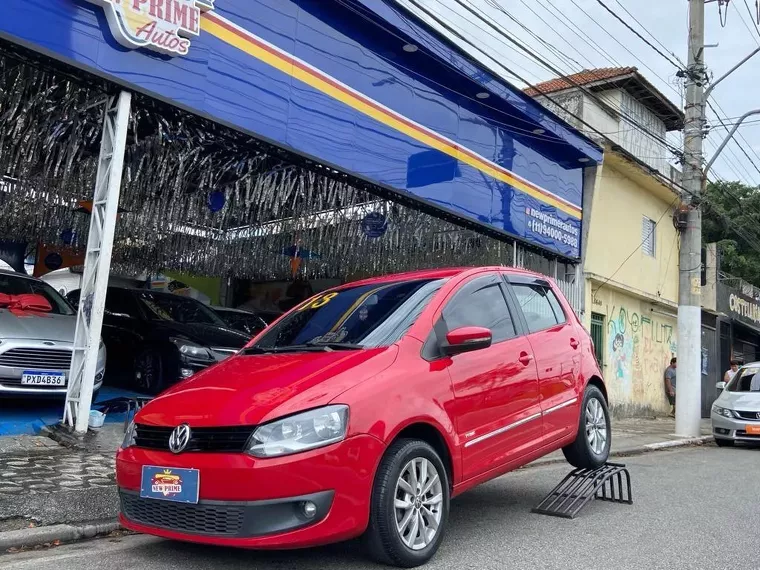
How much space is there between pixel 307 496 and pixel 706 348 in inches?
829

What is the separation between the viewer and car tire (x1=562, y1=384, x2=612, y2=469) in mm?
5738

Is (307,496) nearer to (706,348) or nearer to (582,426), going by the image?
(582,426)

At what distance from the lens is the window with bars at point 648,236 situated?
17.4 meters

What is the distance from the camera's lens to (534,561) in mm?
4027

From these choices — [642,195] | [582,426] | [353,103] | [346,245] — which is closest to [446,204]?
[353,103]

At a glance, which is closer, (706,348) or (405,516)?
(405,516)

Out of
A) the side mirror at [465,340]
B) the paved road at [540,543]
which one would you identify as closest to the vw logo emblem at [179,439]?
the paved road at [540,543]

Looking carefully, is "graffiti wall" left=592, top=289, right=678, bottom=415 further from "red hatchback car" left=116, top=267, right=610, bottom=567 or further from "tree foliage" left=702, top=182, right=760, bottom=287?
"tree foliage" left=702, top=182, right=760, bottom=287

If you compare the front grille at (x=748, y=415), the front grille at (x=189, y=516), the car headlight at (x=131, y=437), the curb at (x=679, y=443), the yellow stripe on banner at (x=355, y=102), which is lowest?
the curb at (x=679, y=443)

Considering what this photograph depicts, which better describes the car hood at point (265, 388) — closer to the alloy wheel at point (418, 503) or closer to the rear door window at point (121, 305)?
the alloy wheel at point (418, 503)

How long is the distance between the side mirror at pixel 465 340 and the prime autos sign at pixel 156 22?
4.57 m

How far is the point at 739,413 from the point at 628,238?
5.81m

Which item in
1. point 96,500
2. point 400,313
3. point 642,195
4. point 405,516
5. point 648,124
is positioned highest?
point 648,124

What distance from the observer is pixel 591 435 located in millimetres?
→ 5906
